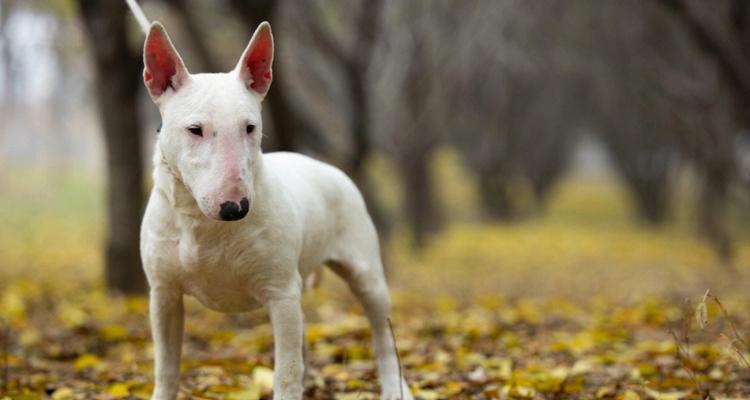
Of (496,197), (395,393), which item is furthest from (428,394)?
(496,197)

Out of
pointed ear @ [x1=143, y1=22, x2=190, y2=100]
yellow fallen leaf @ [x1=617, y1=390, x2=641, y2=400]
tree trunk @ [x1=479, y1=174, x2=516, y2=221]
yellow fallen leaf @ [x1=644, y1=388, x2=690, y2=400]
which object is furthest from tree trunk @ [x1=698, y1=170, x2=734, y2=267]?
tree trunk @ [x1=479, y1=174, x2=516, y2=221]

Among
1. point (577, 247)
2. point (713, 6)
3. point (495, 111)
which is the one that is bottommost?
point (577, 247)

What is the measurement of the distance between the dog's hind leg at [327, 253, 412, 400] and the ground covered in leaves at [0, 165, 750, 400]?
9.9 inches

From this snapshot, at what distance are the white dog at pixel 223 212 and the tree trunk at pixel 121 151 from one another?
5.72 metres

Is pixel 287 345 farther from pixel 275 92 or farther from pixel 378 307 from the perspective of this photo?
A: pixel 275 92

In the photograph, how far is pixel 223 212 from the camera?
10.0 ft

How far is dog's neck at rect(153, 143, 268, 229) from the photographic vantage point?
3369 millimetres

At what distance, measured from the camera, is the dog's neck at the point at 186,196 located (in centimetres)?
337

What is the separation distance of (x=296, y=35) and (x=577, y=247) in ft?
30.4

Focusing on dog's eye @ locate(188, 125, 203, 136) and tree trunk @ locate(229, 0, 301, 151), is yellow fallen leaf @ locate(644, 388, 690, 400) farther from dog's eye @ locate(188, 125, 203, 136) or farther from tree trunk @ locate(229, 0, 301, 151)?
tree trunk @ locate(229, 0, 301, 151)

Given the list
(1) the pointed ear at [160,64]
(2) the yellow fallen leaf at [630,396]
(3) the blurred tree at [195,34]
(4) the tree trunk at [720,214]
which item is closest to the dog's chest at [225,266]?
(1) the pointed ear at [160,64]

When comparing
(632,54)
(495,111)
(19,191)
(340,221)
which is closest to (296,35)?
(632,54)

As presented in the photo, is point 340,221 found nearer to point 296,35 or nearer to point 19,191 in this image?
point 296,35

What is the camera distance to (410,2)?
16688mm
